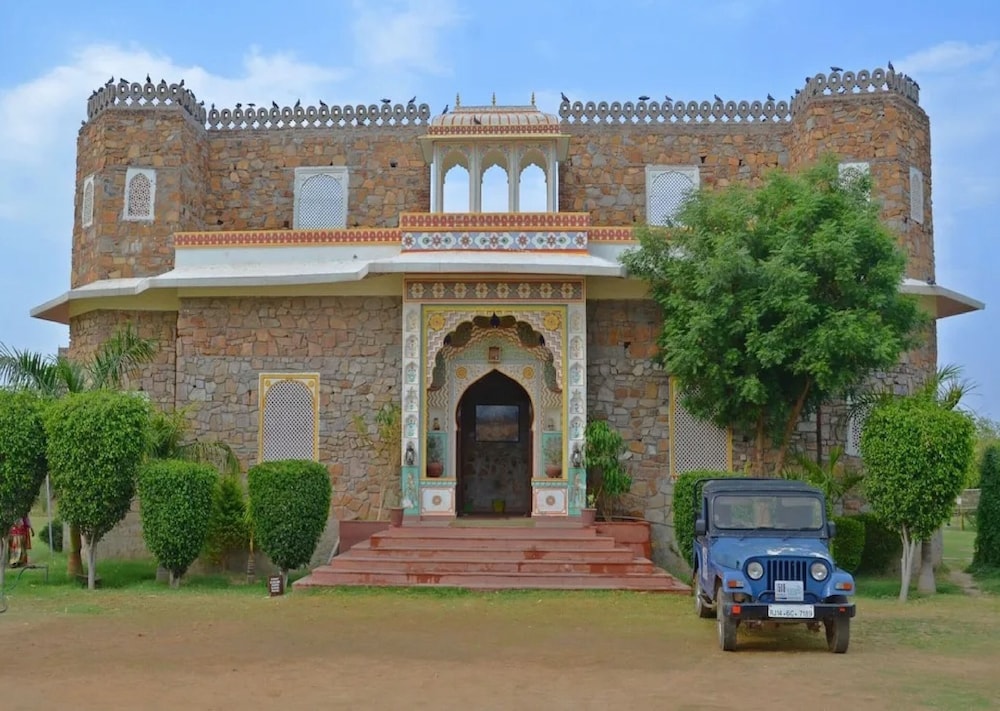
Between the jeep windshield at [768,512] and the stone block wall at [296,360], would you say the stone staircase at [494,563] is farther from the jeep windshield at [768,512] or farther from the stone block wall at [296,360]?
the jeep windshield at [768,512]

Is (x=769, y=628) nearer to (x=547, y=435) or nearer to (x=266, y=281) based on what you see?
(x=547, y=435)

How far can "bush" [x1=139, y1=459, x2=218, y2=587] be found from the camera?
14484 mm

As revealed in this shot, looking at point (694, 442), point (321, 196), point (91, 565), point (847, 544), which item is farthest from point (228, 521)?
point (847, 544)

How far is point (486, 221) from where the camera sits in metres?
17.0

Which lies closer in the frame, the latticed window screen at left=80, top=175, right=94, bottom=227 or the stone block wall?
the stone block wall

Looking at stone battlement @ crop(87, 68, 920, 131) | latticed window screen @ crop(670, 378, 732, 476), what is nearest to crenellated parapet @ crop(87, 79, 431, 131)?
stone battlement @ crop(87, 68, 920, 131)

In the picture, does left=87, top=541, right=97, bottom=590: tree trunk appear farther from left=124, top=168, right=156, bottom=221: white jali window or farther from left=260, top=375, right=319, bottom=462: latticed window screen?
left=124, top=168, right=156, bottom=221: white jali window

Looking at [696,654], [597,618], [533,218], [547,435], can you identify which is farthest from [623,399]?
[696,654]

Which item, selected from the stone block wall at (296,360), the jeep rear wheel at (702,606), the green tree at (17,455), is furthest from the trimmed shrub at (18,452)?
the jeep rear wheel at (702,606)

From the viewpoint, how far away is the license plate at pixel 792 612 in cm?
954

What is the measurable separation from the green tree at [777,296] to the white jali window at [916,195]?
321 centimetres

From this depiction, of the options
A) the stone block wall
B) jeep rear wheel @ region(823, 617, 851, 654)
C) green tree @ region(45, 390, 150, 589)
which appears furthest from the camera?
the stone block wall

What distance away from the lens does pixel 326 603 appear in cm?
1312

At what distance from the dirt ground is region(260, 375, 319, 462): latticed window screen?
12.5 feet
